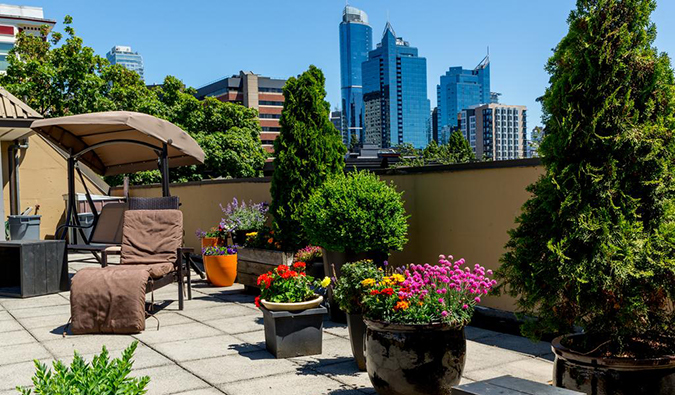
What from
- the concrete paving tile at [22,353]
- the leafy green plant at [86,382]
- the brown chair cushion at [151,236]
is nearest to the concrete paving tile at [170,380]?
the concrete paving tile at [22,353]

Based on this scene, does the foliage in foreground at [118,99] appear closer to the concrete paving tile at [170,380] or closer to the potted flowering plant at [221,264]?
the potted flowering plant at [221,264]

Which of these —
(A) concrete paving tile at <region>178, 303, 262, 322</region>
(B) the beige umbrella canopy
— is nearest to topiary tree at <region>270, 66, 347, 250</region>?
(A) concrete paving tile at <region>178, 303, 262, 322</region>

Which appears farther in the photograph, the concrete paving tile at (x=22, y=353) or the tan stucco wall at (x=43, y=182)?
the tan stucco wall at (x=43, y=182)

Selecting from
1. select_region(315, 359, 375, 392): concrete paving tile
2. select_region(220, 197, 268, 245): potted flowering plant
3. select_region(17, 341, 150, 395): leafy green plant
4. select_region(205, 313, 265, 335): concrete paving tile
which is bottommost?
select_region(205, 313, 265, 335): concrete paving tile

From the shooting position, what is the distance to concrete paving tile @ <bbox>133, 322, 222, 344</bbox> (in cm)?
558

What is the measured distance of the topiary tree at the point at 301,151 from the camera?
7453mm

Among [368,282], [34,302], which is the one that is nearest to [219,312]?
[34,302]

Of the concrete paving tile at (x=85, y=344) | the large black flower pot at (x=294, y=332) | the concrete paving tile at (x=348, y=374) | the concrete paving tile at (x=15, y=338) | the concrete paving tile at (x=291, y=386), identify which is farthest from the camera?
the concrete paving tile at (x=15, y=338)

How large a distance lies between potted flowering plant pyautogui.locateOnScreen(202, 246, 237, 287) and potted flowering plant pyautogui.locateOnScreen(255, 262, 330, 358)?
11.3 ft

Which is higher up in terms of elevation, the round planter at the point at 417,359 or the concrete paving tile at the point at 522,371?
the round planter at the point at 417,359

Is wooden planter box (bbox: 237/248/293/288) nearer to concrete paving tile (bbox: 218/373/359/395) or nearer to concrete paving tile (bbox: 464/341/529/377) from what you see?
concrete paving tile (bbox: 464/341/529/377)

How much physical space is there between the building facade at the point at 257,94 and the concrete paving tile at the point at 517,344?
121161mm

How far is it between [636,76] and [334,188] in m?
3.36

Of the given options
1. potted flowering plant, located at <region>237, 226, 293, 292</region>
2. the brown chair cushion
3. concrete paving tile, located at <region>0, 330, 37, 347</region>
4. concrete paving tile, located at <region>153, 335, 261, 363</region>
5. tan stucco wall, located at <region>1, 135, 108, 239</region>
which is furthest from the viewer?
tan stucco wall, located at <region>1, 135, 108, 239</region>
